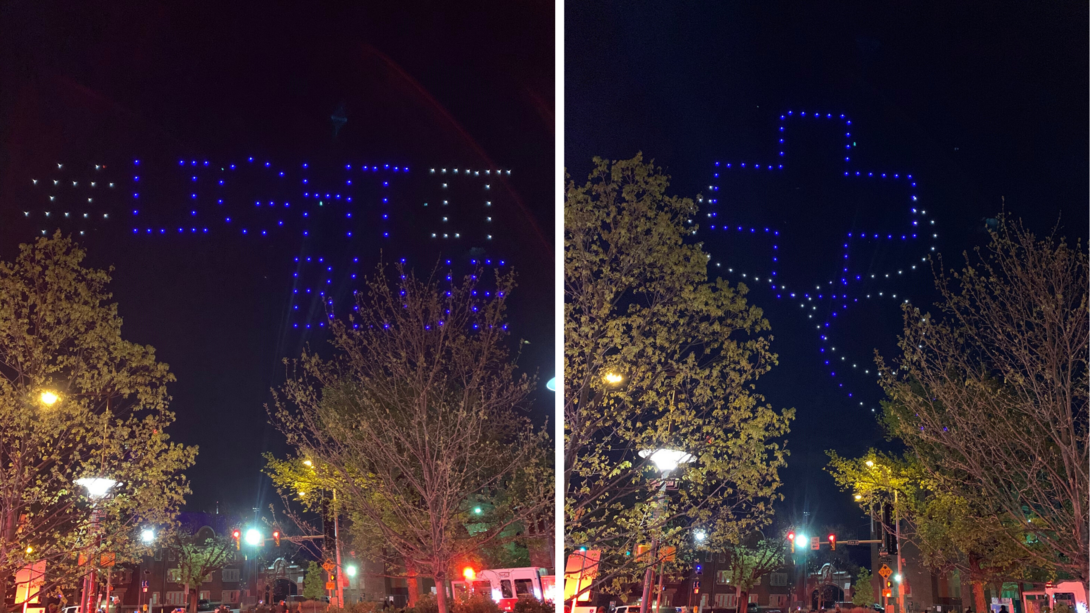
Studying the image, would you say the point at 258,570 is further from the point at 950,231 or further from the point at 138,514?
the point at 950,231

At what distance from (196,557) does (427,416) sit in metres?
4.67

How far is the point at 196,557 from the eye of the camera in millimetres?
10133

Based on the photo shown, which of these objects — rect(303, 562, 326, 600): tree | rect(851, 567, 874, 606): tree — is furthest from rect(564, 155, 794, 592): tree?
rect(851, 567, 874, 606): tree

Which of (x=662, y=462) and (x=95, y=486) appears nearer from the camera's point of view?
(x=662, y=462)

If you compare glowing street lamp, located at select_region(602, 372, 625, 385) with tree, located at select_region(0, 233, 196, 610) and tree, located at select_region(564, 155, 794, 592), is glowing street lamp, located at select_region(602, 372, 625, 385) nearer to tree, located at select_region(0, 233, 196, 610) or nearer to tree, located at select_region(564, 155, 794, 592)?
tree, located at select_region(564, 155, 794, 592)

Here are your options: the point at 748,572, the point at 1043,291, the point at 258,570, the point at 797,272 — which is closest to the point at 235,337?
the point at 797,272

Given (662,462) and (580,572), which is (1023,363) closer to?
(662,462)

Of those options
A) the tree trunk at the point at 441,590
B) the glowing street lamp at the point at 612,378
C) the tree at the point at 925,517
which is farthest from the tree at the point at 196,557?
the tree at the point at 925,517

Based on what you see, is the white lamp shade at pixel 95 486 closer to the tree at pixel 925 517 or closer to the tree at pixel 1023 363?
the tree at pixel 1023 363

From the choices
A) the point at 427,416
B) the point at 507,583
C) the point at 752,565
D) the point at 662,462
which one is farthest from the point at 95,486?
the point at 752,565

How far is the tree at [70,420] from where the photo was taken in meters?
6.55

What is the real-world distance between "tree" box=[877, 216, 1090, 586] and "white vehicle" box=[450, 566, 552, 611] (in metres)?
5.41

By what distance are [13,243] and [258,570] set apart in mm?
9170

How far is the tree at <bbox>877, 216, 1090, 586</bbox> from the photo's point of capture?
237 inches
